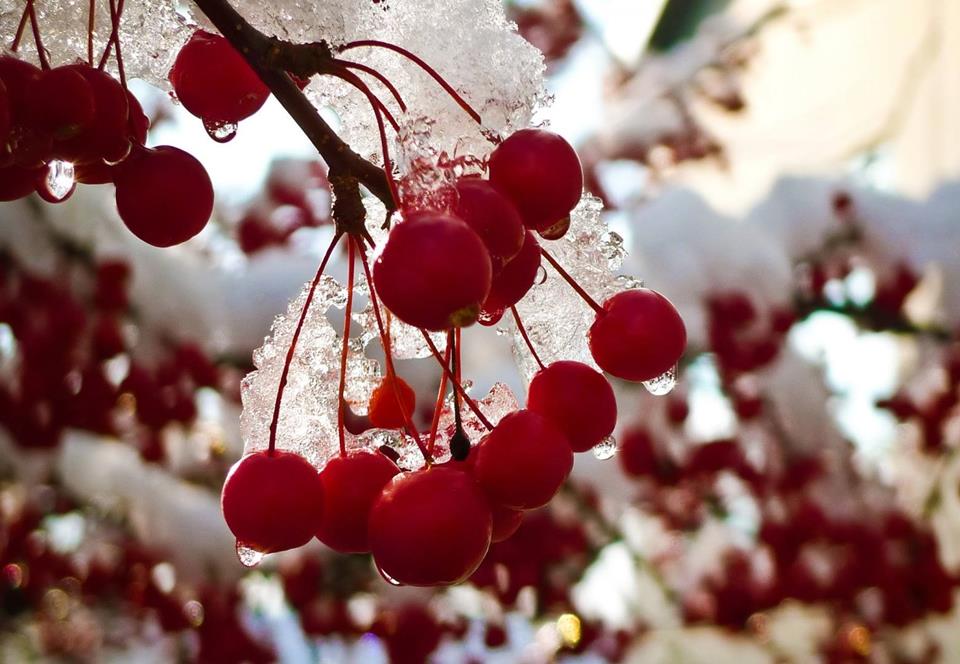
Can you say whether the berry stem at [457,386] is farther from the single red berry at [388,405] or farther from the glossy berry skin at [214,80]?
the glossy berry skin at [214,80]

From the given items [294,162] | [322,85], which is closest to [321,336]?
[322,85]

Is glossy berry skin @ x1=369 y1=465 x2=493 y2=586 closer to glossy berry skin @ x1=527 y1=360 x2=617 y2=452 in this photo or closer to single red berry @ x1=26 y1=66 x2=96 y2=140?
glossy berry skin @ x1=527 y1=360 x2=617 y2=452

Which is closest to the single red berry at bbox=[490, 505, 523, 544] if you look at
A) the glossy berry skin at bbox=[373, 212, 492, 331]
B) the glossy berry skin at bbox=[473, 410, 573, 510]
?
the glossy berry skin at bbox=[473, 410, 573, 510]

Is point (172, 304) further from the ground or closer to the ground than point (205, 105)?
further from the ground

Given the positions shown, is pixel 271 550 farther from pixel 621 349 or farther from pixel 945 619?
pixel 945 619

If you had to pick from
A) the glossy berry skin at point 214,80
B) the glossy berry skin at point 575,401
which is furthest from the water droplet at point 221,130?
the glossy berry skin at point 575,401

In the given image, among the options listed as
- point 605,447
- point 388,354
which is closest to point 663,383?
point 605,447
